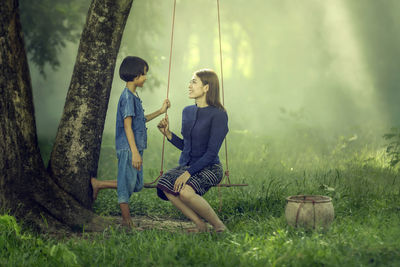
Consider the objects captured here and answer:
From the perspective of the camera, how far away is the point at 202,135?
528cm

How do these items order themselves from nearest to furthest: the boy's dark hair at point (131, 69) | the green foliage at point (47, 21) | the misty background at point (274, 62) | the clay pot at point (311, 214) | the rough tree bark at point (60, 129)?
1. the clay pot at point (311, 214)
2. the rough tree bark at point (60, 129)
3. the boy's dark hair at point (131, 69)
4. the green foliage at point (47, 21)
5. the misty background at point (274, 62)

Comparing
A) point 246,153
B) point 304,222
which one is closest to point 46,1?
point 246,153

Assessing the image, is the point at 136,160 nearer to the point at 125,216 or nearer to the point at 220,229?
the point at 125,216

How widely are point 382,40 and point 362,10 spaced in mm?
1089

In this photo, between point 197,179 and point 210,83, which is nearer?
point 197,179

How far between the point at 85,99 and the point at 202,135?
55.3 inches

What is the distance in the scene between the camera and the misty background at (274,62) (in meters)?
13.4

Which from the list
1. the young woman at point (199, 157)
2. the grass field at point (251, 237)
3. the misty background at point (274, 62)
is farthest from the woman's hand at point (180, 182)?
the misty background at point (274, 62)

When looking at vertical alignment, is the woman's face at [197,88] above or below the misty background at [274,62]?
below

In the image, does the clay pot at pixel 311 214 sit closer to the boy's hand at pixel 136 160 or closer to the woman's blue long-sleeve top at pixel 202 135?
the woman's blue long-sleeve top at pixel 202 135

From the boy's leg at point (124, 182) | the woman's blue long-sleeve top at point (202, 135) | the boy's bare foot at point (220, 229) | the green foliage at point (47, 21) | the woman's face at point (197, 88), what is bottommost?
the boy's bare foot at point (220, 229)

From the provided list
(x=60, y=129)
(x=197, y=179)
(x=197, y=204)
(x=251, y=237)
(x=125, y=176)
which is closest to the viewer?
(x=251, y=237)

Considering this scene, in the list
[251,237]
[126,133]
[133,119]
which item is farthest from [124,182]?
[251,237]

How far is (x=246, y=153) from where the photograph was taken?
464 inches
